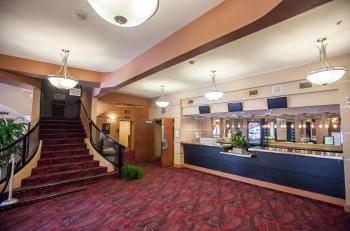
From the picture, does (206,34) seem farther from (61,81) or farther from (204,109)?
(204,109)

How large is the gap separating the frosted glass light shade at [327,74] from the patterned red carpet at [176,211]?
270cm

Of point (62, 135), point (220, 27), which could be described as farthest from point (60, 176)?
point (220, 27)

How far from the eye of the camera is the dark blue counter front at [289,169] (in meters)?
4.09

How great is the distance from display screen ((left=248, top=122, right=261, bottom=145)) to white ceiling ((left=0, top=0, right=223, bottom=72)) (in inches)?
319

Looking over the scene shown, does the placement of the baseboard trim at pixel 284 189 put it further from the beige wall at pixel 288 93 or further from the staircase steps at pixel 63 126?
the staircase steps at pixel 63 126

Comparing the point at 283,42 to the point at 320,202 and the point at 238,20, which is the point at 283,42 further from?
the point at 320,202

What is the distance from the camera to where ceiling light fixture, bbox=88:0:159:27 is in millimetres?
1315

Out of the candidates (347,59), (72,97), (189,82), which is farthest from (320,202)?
(72,97)

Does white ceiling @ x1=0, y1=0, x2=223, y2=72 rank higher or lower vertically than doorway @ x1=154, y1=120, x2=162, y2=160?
higher

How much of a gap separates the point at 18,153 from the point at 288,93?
24.7ft

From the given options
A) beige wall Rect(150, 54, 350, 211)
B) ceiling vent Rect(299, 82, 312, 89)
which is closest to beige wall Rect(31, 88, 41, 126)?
beige wall Rect(150, 54, 350, 211)

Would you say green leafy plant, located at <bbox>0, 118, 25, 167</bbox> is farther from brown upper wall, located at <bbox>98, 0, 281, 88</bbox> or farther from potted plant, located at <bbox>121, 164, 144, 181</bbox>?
brown upper wall, located at <bbox>98, 0, 281, 88</bbox>

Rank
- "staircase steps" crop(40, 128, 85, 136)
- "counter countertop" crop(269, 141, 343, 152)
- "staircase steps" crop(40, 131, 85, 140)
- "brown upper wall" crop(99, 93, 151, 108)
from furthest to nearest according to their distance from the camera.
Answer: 1. "brown upper wall" crop(99, 93, 151, 108)
2. "staircase steps" crop(40, 128, 85, 136)
3. "staircase steps" crop(40, 131, 85, 140)
4. "counter countertop" crop(269, 141, 343, 152)

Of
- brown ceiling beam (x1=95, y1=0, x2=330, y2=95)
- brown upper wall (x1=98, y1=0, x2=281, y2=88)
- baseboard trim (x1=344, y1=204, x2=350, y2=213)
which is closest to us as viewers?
brown ceiling beam (x1=95, y1=0, x2=330, y2=95)
